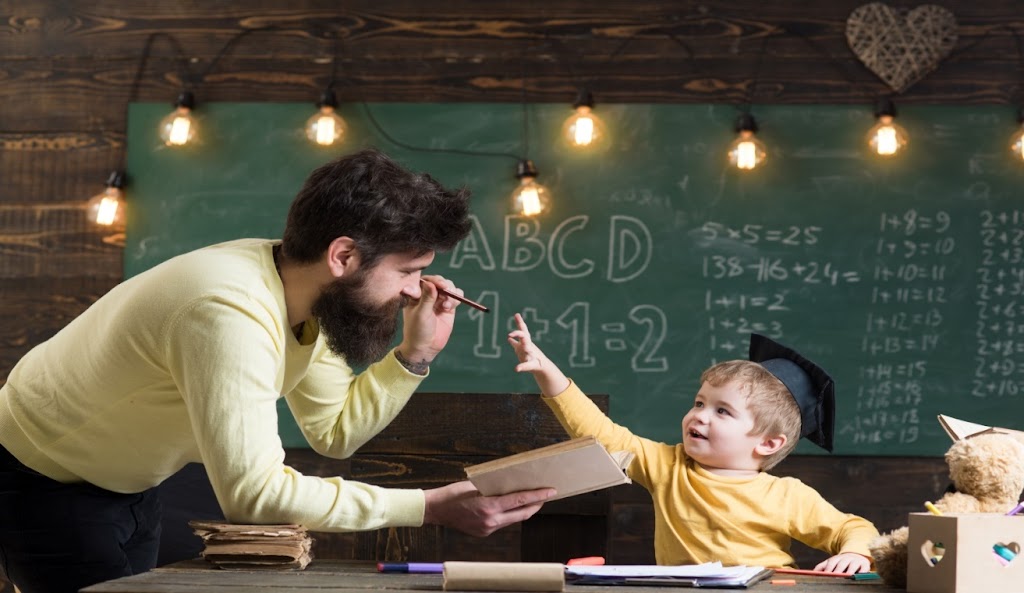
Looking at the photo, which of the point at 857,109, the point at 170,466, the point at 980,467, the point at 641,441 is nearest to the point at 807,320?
the point at 857,109

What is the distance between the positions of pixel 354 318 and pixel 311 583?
501mm

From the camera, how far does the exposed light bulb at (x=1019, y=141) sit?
3.59m

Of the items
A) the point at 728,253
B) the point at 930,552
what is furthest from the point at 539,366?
the point at 728,253

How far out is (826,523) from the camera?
1.92 meters

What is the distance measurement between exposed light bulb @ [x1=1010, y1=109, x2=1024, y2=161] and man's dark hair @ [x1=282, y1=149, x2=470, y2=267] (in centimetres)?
268

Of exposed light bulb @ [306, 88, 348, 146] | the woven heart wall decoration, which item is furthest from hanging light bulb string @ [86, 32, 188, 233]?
the woven heart wall decoration

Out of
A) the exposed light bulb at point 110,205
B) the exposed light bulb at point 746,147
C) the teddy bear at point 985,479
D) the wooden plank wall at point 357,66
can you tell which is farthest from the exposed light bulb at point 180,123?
the teddy bear at point 985,479

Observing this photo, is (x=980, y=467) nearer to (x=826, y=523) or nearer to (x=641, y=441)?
(x=826, y=523)

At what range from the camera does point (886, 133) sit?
3557 mm

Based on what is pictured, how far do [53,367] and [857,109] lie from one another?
291 cm

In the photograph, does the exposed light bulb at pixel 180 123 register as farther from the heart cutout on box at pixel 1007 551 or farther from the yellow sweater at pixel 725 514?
the heart cutout on box at pixel 1007 551

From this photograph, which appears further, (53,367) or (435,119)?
(435,119)

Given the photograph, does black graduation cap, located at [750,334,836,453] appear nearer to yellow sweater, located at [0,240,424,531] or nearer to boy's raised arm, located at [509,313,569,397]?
boy's raised arm, located at [509,313,569,397]

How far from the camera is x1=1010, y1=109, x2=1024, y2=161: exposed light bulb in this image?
3.59m
